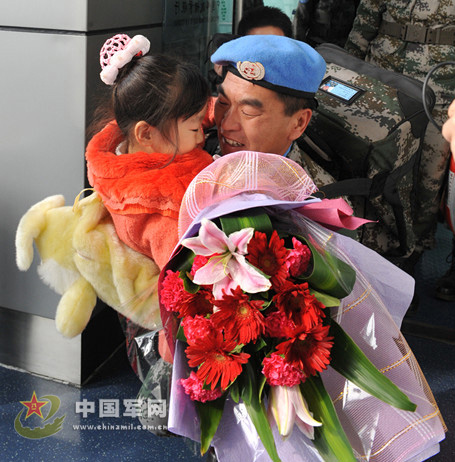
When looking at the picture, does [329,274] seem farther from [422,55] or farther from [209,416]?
[422,55]

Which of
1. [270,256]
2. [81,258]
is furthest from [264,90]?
[270,256]

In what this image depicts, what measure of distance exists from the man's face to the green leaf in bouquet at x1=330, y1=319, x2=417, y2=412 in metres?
0.74

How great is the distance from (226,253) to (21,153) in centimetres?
133

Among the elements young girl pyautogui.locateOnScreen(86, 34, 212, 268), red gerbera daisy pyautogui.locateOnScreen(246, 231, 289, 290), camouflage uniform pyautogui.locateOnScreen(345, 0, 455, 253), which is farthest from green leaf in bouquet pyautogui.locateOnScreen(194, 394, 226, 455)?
camouflage uniform pyautogui.locateOnScreen(345, 0, 455, 253)

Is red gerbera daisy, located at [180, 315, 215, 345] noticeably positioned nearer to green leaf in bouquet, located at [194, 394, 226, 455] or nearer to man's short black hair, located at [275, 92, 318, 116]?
green leaf in bouquet, located at [194, 394, 226, 455]

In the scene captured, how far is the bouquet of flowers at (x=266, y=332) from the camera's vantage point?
0.97m

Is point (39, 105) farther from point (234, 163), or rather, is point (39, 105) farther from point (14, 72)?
point (234, 163)

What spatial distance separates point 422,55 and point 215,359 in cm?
248

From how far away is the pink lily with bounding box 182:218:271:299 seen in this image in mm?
958

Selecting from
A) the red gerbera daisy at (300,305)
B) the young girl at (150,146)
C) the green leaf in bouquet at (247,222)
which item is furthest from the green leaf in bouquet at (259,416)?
the young girl at (150,146)

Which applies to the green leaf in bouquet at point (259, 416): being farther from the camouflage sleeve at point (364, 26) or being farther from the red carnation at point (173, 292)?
the camouflage sleeve at point (364, 26)

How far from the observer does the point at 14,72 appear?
6.57 feet

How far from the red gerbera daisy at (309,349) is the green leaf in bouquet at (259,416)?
2.7 inches

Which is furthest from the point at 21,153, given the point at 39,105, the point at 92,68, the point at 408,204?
the point at 408,204
